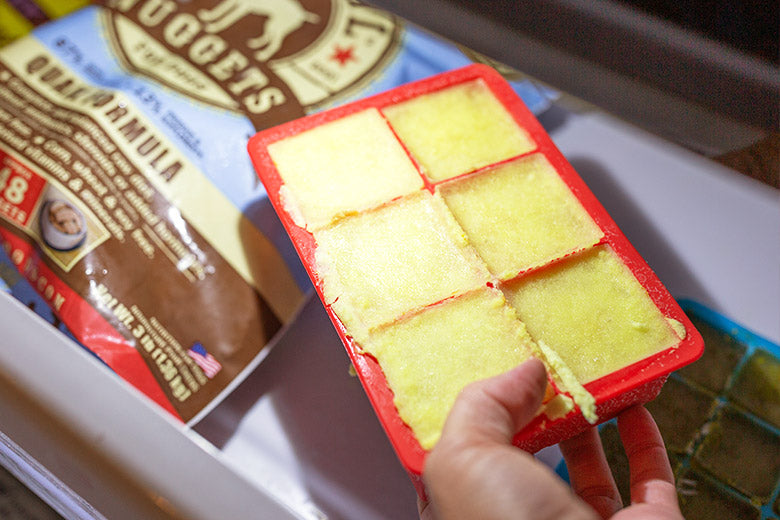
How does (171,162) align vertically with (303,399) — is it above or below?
above

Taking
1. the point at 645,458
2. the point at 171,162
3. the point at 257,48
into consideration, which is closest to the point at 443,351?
the point at 645,458

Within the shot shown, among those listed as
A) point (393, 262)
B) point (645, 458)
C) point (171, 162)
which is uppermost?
point (171, 162)

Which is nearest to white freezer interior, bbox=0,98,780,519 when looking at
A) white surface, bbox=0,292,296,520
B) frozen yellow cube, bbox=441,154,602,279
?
white surface, bbox=0,292,296,520

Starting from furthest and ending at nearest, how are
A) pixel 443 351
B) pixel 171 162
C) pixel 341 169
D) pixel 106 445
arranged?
pixel 171 162 < pixel 341 169 < pixel 443 351 < pixel 106 445

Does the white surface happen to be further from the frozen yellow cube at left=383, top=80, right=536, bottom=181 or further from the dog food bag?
the frozen yellow cube at left=383, top=80, right=536, bottom=181

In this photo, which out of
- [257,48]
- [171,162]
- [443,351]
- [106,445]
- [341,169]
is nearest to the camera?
[106,445]

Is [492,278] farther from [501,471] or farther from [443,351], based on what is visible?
[501,471]

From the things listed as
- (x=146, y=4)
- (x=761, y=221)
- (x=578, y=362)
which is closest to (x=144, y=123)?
(x=146, y=4)
